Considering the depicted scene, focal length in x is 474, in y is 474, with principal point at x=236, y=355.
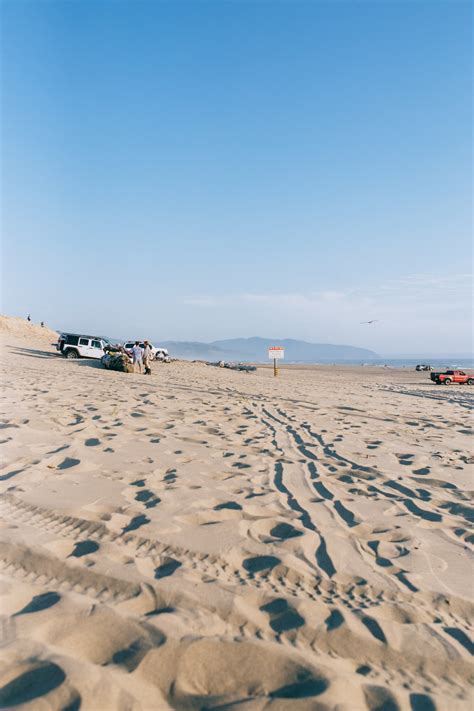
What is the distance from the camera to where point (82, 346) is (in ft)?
93.8

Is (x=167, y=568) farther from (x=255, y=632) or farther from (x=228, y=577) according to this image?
(x=255, y=632)

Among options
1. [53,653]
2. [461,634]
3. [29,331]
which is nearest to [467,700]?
[461,634]

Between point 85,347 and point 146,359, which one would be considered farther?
point 85,347

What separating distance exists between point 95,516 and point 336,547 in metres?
1.98

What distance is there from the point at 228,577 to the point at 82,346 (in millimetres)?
27196

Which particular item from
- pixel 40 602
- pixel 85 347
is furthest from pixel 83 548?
pixel 85 347

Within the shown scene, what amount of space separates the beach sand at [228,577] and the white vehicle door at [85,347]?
22.6 m

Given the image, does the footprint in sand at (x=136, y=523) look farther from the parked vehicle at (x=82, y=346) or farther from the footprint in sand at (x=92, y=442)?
the parked vehicle at (x=82, y=346)

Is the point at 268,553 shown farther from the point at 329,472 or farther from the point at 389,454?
the point at 389,454

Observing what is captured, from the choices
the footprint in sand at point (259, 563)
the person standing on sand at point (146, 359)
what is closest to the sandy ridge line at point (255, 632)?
the footprint in sand at point (259, 563)

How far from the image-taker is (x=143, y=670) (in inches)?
86.5

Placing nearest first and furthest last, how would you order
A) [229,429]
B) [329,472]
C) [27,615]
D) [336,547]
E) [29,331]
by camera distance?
1. [27,615]
2. [336,547]
3. [329,472]
4. [229,429]
5. [29,331]

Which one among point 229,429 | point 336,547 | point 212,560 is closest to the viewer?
point 212,560

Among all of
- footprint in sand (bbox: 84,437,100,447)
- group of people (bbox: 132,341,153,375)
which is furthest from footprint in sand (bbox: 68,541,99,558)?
group of people (bbox: 132,341,153,375)
